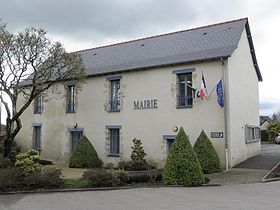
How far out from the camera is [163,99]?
753 inches

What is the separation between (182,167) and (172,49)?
9.50 metres

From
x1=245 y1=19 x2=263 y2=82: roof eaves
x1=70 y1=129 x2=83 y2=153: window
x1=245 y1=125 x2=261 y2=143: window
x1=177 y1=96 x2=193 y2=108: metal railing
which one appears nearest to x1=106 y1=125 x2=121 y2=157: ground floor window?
x1=70 y1=129 x2=83 y2=153: window

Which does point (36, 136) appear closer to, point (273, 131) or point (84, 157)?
point (84, 157)

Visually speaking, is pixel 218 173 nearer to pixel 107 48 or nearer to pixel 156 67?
pixel 156 67

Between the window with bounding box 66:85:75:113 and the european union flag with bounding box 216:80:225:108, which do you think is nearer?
the european union flag with bounding box 216:80:225:108

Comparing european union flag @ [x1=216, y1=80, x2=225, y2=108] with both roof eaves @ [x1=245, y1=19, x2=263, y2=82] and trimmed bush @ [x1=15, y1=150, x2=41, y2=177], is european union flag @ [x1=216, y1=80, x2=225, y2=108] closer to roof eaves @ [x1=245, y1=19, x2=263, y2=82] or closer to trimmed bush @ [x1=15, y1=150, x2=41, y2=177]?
roof eaves @ [x1=245, y1=19, x2=263, y2=82]

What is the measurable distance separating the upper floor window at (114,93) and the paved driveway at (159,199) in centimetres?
981

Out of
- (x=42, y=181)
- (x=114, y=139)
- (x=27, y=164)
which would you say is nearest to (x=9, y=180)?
(x=42, y=181)

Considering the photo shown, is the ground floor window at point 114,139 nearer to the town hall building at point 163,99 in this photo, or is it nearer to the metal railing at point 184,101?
the town hall building at point 163,99

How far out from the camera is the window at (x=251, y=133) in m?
20.4

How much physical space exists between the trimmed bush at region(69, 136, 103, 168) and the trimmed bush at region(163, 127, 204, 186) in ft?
26.1

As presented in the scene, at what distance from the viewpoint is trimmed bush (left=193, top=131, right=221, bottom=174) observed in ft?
52.5

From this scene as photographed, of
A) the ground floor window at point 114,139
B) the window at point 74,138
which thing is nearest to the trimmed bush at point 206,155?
the ground floor window at point 114,139

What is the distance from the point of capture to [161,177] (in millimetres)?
13992
